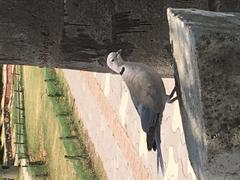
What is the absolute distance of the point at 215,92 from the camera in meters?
1.66

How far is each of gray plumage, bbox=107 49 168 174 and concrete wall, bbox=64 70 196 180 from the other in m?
1.30

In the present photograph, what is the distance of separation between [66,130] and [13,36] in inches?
205

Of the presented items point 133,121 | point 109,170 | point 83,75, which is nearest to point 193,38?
point 133,121

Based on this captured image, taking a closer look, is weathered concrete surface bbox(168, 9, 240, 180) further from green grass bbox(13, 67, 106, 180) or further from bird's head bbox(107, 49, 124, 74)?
green grass bbox(13, 67, 106, 180)

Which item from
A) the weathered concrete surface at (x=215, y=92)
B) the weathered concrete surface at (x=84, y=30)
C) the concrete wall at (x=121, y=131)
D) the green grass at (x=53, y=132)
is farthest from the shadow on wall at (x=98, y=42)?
the green grass at (x=53, y=132)

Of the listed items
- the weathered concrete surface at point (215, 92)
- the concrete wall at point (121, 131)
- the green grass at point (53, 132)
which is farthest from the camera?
the green grass at point (53, 132)

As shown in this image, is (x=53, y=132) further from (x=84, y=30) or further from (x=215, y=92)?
(x=215, y=92)

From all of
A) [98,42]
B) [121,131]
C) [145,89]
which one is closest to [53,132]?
[121,131]

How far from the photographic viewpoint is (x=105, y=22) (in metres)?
2.20

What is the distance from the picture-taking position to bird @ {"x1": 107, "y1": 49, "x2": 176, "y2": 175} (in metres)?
2.11

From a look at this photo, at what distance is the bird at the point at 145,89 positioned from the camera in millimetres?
2105

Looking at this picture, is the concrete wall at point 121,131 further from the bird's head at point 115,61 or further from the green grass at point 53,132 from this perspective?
the bird's head at point 115,61

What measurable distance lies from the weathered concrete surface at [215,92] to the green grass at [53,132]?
14.3 ft

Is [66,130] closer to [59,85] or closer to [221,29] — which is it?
[59,85]
